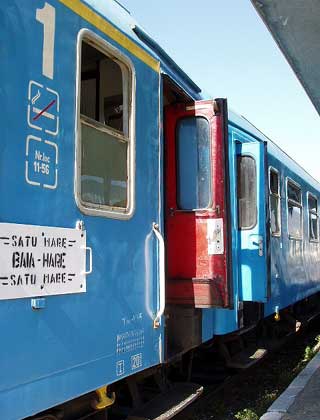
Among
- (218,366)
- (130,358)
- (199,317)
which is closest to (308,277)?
(218,366)

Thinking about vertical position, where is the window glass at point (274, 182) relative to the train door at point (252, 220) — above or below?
above

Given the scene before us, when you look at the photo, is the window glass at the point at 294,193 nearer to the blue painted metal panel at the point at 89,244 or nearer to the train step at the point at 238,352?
the train step at the point at 238,352

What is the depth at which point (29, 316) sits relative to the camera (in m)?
2.53

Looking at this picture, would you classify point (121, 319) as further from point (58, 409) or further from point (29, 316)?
point (29, 316)

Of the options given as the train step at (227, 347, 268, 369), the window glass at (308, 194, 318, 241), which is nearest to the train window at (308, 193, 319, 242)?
the window glass at (308, 194, 318, 241)

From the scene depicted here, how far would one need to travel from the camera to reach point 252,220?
19.7 feet

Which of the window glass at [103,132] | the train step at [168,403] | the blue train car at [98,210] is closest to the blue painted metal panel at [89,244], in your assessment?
the blue train car at [98,210]

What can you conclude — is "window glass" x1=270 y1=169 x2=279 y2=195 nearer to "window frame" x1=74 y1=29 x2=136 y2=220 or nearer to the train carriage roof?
the train carriage roof

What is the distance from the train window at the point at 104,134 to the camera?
3135 millimetres

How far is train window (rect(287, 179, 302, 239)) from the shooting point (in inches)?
337

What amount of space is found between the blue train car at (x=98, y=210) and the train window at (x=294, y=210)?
327 centimetres

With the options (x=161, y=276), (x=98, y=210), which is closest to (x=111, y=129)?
(x=98, y=210)

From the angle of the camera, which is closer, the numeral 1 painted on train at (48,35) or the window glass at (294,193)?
the numeral 1 painted on train at (48,35)

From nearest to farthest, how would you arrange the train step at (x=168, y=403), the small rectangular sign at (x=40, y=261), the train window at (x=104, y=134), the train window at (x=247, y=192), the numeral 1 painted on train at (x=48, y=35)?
the small rectangular sign at (x=40, y=261) < the numeral 1 painted on train at (x=48, y=35) < the train window at (x=104, y=134) < the train step at (x=168, y=403) < the train window at (x=247, y=192)
